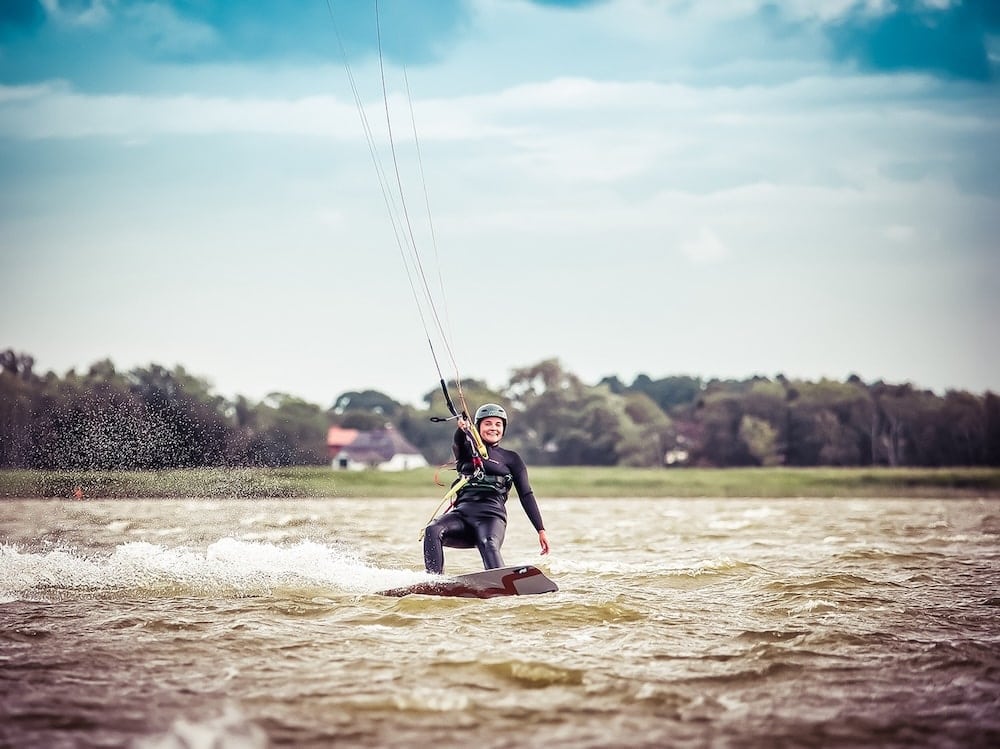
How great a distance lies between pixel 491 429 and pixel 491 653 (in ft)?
13.8

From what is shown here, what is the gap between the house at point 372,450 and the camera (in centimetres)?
9719

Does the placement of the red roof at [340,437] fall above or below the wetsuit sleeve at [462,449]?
above

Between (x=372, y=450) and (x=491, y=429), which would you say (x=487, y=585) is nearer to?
(x=491, y=429)

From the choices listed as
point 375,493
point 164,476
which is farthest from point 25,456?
point 375,493

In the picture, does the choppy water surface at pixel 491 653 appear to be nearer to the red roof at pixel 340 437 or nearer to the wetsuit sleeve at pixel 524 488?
the wetsuit sleeve at pixel 524 488

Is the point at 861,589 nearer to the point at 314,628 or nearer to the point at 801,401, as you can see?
the point at 314,628

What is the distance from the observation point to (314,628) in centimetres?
866

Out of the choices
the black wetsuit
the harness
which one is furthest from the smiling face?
the harness

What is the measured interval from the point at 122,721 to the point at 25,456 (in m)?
49.0

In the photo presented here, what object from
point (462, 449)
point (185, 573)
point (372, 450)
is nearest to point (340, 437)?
point (372, 450)

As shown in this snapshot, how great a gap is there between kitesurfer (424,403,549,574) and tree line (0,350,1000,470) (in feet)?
152

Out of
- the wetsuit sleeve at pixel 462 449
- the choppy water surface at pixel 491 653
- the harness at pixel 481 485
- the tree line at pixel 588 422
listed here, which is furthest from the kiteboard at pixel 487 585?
the tree line at pixel 588 422

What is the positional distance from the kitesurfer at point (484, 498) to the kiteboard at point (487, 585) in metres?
0.60

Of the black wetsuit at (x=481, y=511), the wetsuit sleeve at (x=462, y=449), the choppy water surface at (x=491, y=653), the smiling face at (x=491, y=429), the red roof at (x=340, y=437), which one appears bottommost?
the choppy water surface at (x=491, y=653)
